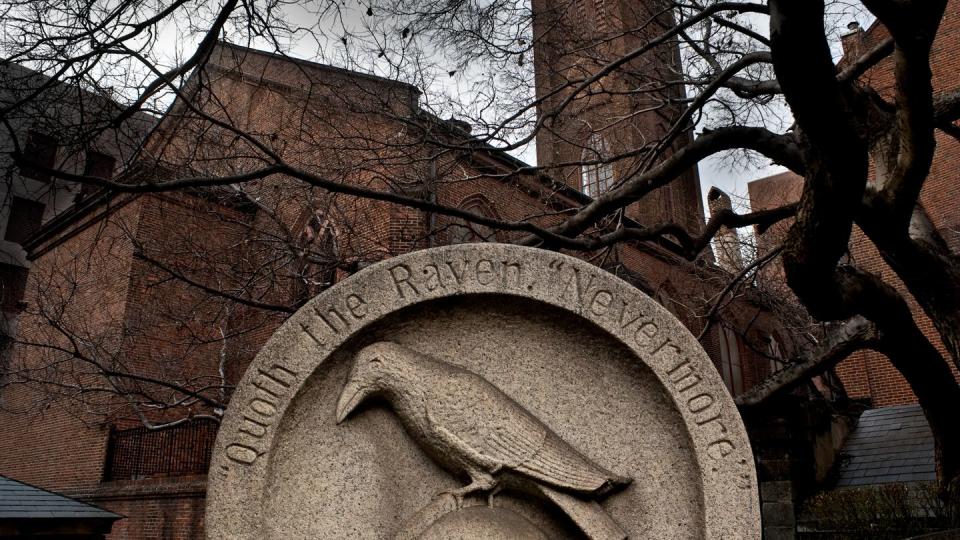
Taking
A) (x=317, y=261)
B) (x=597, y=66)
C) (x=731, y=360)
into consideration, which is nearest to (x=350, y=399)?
(x=317, y=261)

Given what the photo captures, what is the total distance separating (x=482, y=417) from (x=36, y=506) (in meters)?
7.32

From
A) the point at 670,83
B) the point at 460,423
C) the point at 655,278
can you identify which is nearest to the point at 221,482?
the point at 460,423

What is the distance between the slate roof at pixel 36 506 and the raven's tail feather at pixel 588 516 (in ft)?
23.3

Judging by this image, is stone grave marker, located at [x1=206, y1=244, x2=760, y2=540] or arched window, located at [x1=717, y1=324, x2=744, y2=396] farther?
arched window, located at [x1=717, y1=324, x2=744, y2=396]

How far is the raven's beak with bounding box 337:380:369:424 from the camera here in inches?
137

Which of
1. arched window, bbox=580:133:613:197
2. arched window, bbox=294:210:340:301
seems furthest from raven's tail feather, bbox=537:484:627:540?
arched window, bbox=294:210:340:301

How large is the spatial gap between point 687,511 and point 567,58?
27.9ft

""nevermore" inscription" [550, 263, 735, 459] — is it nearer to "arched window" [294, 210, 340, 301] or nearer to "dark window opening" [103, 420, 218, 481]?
"arched window" [294, 210, 340, 301]

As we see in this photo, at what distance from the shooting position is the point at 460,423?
11.2 ft

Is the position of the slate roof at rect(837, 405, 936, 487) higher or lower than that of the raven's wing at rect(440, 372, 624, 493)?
higher

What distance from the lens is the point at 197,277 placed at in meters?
14.0

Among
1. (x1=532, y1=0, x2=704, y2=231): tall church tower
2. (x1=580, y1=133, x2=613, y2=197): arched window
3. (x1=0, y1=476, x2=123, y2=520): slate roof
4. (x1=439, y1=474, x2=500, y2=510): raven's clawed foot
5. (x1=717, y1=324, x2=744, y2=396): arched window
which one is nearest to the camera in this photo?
(x1=439, y1=474, x2=500, y2=510): raven's clawed foot

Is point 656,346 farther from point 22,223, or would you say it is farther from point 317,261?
point 22,223

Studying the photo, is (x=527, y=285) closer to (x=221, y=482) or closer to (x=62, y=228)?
(x=221, y=482)
